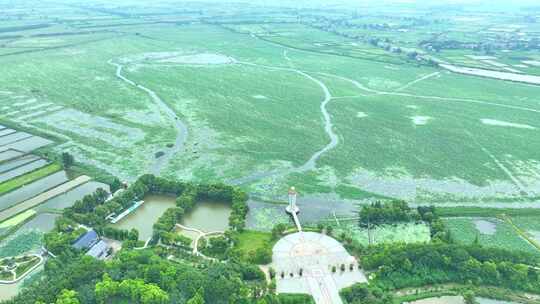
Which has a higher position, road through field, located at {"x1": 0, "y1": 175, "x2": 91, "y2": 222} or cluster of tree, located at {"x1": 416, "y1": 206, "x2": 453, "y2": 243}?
cluster of tree, located at {"x1": 416, "y1": 206, "x2": 453, "y2": 243}

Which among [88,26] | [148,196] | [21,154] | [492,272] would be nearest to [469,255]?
[492,272]

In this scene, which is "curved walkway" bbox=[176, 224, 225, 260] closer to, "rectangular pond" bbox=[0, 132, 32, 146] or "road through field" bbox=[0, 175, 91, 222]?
"road through field" bbox=[0, 175, 91, 222]

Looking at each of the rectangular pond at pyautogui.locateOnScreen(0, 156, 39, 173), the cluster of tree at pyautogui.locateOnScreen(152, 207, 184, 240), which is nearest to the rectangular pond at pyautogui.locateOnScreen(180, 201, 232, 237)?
the cluster of tree at pyautogui.locateOnScreen(152, 207, 184, 240)

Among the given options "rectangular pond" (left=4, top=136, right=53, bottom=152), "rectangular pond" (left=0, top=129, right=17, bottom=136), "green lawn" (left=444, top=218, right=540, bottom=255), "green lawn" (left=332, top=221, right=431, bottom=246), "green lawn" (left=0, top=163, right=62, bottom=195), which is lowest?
"green lawn" (left=444, top=218, right=540, bottom=255)

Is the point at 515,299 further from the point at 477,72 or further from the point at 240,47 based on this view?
the point at 240,47

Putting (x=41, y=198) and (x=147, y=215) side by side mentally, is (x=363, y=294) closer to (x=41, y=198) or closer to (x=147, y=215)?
(x=147, y=215)
